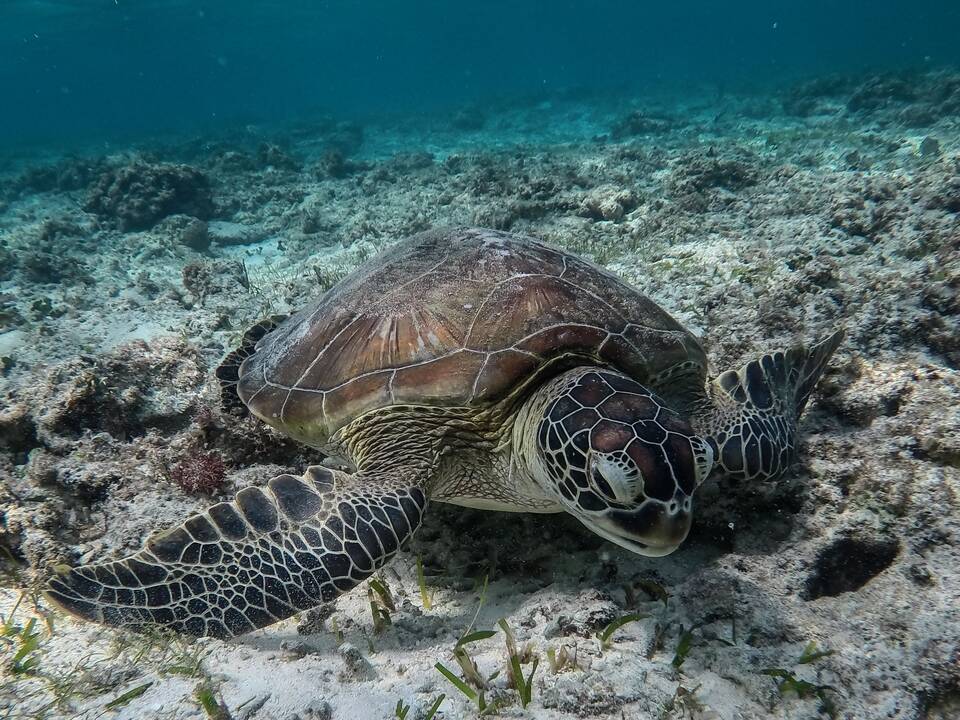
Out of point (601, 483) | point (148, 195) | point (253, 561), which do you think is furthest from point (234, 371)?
point (148, 195)

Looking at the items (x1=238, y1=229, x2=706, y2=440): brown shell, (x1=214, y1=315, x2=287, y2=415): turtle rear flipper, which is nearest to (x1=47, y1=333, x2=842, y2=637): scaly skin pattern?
(x1=238, y1=229, x2=706, y2=440): brown shell

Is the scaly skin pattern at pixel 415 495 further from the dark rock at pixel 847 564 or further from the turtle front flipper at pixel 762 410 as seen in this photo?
the dark rock at pixel 847 564

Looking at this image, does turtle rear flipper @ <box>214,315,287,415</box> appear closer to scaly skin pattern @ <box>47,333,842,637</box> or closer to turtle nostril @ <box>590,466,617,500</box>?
scaly skin pattern @ <box>47,333,842,637</box>

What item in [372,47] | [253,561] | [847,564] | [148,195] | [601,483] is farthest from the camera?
[372,47]

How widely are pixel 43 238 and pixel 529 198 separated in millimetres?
10320

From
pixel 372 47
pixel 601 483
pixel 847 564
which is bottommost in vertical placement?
pixel 847 564

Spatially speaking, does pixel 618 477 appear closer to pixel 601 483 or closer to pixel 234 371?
pixel 601 483

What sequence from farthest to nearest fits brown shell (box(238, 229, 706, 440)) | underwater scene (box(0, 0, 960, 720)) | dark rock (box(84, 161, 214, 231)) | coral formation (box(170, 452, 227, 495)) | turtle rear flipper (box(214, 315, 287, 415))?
dark rock (box(84, 161, 214, 231)) < turtle rear flipper (box(214, 315, 287, 415)) < coral formation (box(170, 452, 227, 495)) < brown shell (box(238, 229, 706, 440)) < underwater scene (box(0, 0, 960, 720))

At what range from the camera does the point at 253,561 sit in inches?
91.1

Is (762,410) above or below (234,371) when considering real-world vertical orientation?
below

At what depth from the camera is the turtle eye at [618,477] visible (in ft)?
6.90

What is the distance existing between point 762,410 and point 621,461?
1384 mm

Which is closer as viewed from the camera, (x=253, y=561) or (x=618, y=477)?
(x=618, y=477)

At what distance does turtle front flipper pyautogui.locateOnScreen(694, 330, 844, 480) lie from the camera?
2.72m
